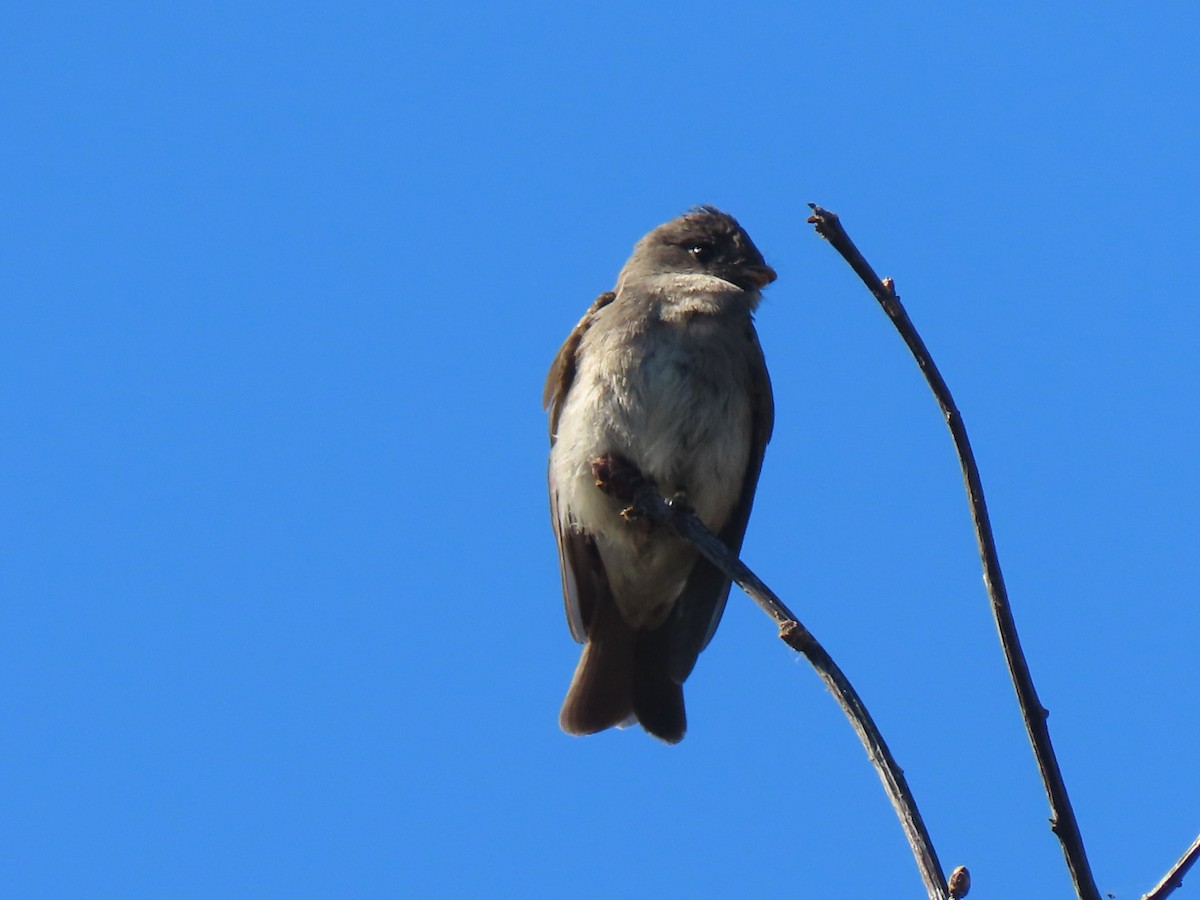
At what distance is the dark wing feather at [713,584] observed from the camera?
715cm

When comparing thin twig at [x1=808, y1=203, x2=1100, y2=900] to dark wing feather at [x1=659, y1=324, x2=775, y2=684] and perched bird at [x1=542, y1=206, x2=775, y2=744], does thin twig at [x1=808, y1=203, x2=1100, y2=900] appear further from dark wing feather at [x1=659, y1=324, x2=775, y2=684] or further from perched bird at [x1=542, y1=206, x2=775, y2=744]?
dark wing feather at [x1=659, y1=324, x2=775, y2=684]

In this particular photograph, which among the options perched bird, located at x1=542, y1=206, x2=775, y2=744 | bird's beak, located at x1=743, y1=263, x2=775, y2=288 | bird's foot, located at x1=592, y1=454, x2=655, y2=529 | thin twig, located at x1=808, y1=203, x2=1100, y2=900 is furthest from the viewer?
bird's beak, located at x1=743, y1=263, x2=775, y2=288

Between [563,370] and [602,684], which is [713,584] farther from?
[563,370]

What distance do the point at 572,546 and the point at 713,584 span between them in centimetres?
69

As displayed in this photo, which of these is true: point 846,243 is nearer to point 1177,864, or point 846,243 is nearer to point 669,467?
point 1177,864

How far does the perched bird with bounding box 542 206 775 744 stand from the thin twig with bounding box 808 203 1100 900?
3.65m

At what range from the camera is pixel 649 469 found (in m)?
6.76

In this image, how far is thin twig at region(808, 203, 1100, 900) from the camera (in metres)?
2.65

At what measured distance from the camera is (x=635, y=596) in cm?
725

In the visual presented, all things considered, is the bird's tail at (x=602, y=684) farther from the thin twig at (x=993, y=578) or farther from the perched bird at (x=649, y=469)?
the thin twig at (x=993, y=578)

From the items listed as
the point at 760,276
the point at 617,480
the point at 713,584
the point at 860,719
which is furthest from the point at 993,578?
the point at 760,276

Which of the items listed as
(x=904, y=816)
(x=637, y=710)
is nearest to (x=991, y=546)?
(x=904, y=816)

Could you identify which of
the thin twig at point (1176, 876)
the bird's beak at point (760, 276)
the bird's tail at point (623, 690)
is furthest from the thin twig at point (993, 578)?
the bird's beak at point (760, 276)

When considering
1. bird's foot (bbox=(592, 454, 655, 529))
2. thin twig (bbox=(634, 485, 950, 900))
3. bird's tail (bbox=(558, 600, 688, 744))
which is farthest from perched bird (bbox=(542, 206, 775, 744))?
thin twig (bbox=(634, 485, 950, 900))
